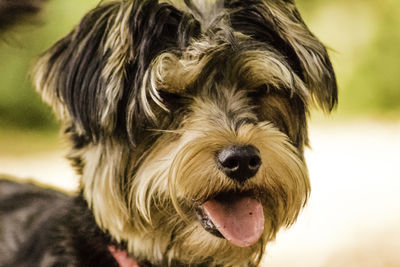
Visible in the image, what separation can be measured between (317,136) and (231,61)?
6.78 metres

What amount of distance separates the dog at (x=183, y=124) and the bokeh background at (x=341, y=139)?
89.5 inches

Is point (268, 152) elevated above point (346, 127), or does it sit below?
above

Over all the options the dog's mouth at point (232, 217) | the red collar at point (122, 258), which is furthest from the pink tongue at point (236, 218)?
the red collar at point (122, 258)

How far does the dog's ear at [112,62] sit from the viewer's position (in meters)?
3.13

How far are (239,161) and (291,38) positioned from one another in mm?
905

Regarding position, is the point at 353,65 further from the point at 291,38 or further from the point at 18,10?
the point at 18,10

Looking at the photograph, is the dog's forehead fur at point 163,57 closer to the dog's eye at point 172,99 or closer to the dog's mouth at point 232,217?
the dog's eye at point 172,99

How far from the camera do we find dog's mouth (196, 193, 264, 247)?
3.15 metres

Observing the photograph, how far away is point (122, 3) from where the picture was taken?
3316 mm

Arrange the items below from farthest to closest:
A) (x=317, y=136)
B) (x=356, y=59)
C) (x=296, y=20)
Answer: (x=356, y=59) → (x=317, y=136) → (x=296, y=20)

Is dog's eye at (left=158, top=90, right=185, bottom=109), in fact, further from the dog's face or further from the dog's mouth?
the dog's mouth

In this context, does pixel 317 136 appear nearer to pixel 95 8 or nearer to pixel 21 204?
pixel 21 204

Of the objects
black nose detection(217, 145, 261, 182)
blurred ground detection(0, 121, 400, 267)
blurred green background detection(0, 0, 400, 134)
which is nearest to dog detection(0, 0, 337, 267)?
black nose detection(217, 145, 261, 182)

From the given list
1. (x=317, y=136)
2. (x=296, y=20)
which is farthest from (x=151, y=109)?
(x=317, y=136)
